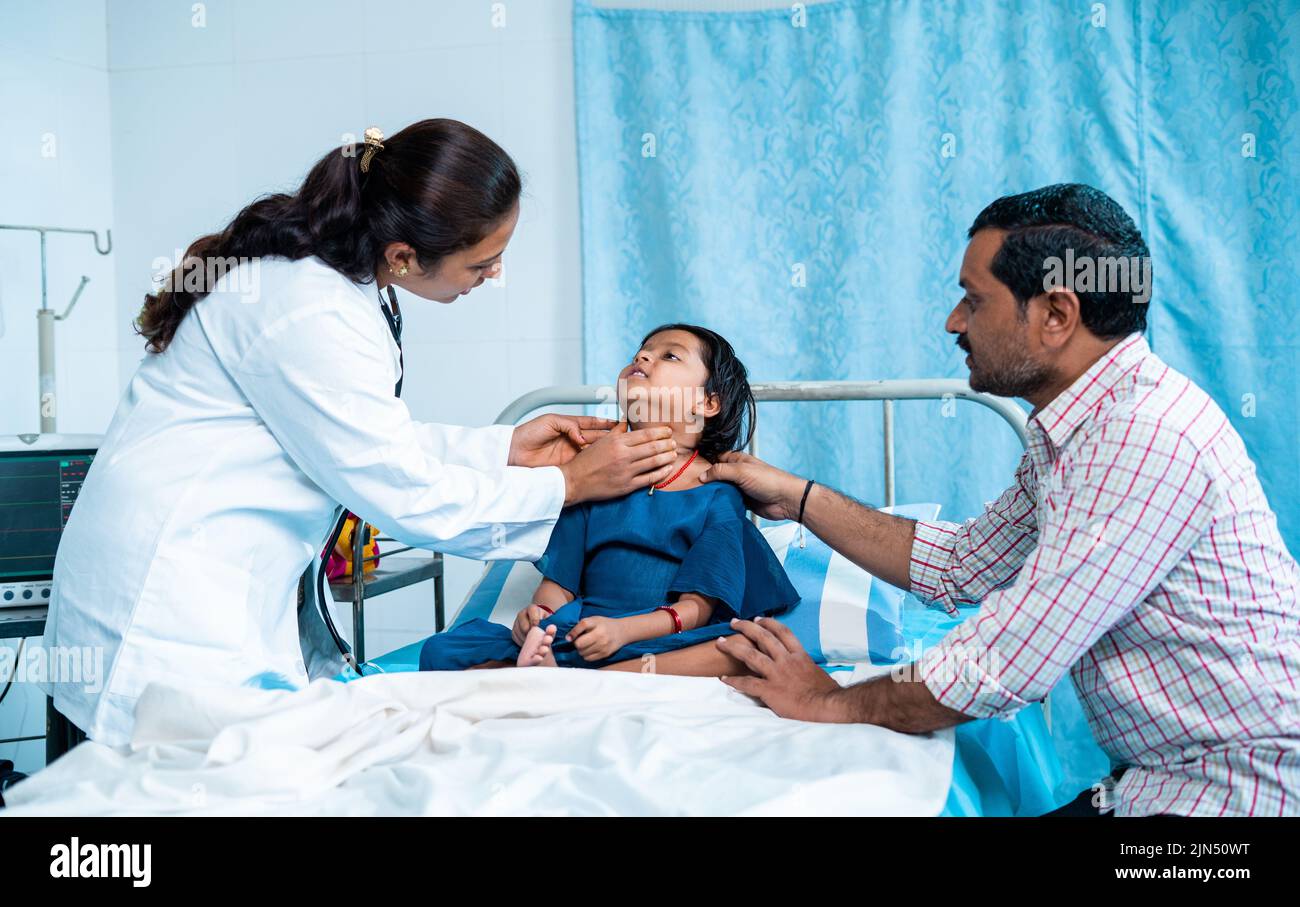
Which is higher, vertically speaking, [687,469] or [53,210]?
[53,210]

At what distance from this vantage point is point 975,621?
4.50 feet

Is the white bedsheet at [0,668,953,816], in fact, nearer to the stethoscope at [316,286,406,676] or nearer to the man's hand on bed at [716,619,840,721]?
the man's hand on bed at [716,619,840,721]

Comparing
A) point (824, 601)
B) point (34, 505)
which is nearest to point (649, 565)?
point (824, 601)

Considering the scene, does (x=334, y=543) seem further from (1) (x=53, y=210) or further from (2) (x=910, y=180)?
(1) (x=53, y=210)

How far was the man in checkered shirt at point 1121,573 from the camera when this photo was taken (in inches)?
50.3

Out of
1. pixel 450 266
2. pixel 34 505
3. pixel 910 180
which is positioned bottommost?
pixel 34 505

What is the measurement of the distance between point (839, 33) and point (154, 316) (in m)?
2.13

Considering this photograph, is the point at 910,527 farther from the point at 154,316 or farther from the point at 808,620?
the point at 154,316

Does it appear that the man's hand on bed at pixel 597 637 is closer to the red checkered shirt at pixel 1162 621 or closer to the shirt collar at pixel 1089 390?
the red checkered shirt at pixel 1162 621

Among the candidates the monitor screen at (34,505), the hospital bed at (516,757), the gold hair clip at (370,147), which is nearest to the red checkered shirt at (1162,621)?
the hospital bed at (516,757)

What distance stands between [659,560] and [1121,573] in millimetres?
905

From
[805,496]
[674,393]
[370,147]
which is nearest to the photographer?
[370,147]

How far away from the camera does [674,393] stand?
6.84 feet
